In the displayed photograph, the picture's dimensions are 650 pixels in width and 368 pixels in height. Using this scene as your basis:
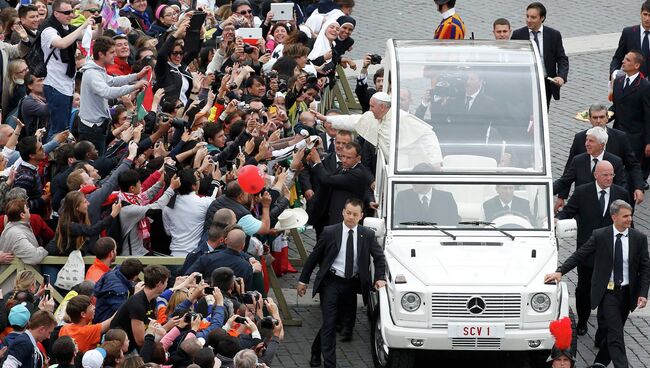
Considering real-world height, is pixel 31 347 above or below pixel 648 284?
above

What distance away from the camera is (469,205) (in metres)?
16.4

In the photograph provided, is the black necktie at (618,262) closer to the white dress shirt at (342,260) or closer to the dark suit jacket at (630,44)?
the white dress shirt at (342,260)

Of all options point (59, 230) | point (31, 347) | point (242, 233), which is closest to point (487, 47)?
point (242, 233)

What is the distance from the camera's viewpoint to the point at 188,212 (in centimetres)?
1642

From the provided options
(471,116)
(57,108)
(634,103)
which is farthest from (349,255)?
(634,103)

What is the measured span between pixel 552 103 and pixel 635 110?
13.5 feet

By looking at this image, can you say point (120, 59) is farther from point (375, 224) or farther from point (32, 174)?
point (375, 224)

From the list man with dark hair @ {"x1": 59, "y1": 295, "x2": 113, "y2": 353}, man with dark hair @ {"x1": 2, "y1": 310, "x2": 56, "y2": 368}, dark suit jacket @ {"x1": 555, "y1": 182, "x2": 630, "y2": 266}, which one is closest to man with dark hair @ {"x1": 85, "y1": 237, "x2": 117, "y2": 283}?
man with dark hair @ {"x1": 59, "y1": 295, "x2": 113, "y2": 353}

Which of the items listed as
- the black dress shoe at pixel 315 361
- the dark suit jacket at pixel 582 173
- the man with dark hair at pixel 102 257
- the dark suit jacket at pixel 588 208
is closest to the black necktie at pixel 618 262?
the dark suit jacket at pixel 588 208

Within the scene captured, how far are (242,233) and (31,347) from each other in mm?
2871

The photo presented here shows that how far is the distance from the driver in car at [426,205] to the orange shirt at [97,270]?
334cm

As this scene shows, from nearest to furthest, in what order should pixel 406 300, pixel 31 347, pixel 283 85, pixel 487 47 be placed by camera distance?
pixel 31 347
pixel 406 300
pixel 487 47
pixel 283 85

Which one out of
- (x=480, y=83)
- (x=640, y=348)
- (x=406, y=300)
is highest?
(x=480, y=83)

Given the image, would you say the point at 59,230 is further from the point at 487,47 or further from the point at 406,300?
the point at 487,47
